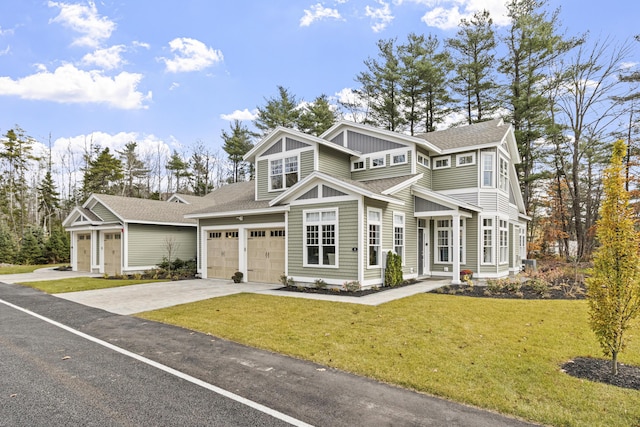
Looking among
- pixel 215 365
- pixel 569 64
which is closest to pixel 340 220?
pixel 215 365

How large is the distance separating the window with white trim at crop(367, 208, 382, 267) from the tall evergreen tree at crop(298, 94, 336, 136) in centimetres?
1879

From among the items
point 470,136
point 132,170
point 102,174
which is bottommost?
point 470,136

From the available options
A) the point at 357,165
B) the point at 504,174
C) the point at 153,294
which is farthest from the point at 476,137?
the point at 153,294

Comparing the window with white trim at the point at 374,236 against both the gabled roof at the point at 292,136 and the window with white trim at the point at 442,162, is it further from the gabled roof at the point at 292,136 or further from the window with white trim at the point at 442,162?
the window with white trim at the point at 442,162

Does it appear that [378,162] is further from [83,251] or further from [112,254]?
[83,251]

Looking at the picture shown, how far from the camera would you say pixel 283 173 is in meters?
15.3

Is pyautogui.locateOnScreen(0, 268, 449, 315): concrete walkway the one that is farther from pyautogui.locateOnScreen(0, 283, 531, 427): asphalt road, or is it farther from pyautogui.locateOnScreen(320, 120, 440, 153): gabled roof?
pyautogui.locateOnScreen(320, 120, 440, 153): gabled roof

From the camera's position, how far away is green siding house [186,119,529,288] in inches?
484

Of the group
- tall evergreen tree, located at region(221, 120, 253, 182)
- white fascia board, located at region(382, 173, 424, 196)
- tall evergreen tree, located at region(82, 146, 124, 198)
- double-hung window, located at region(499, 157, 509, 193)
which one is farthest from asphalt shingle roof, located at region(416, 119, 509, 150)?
tall evergreen tree, located at region(82, 146, 124, 198)

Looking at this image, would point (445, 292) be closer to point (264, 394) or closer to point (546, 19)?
point (264, 394)

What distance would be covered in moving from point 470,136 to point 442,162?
1.80 metres

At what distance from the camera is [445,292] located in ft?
38.0

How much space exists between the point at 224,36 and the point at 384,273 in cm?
1332

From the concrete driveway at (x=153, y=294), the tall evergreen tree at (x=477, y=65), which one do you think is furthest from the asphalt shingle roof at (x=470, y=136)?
the concrete driveway at (x=153, y=294)
